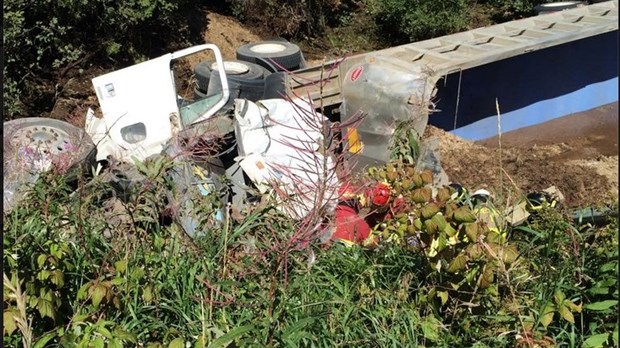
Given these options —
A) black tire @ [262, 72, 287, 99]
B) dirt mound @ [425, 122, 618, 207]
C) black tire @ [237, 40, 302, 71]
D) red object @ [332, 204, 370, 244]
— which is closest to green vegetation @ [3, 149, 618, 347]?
red object @ [332, 204, 370, 244]

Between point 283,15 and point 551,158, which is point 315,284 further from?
point 283,15

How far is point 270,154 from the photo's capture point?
6582 millimetres

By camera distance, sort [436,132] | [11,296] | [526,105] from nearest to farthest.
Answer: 1. [11,296]
2. [436,132]
3. [526,105]

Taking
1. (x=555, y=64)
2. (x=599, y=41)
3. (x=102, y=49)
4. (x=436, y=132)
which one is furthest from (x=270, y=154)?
(x=599, y=41)

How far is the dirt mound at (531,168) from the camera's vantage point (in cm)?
809

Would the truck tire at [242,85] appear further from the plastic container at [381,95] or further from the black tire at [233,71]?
the plastic container at [381,95]

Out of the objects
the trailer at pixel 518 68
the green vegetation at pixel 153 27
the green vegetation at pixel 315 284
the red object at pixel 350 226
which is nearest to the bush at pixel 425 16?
the green vegetation at pixel 153 27

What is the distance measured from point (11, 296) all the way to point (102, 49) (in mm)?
8006

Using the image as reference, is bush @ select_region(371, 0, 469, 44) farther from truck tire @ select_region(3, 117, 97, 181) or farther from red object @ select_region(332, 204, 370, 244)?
red object @ select_region(332, 204, 370, 244)

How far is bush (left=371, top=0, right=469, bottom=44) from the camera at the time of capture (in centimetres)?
1277

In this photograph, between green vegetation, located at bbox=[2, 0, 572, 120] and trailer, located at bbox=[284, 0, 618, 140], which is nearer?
trailer, located at bbox=[284, 0, 618, 140]

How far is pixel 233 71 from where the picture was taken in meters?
8.38

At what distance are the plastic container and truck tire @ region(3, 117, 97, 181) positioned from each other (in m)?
2.68

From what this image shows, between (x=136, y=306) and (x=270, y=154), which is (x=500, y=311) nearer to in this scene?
(x=136, y=306)
